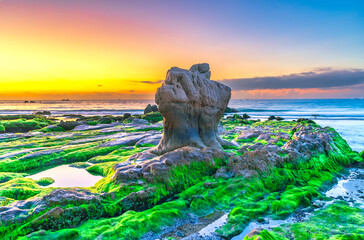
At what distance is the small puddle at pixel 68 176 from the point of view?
29.2ft

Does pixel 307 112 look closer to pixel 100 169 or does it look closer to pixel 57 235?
pixel 100 169

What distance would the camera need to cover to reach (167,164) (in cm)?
785

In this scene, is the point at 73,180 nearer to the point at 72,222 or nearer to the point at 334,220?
the point at 72,222

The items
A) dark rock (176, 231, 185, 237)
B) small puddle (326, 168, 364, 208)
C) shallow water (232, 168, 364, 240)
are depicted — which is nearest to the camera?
dark rock (176, 231, 185, 237)

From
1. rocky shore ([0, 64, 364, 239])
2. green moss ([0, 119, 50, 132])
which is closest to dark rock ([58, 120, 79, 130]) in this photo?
green moss ([0, 119, 50, 132])

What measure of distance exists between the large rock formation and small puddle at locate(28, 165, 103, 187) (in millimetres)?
3611

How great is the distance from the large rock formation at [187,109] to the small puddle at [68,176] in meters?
3.61

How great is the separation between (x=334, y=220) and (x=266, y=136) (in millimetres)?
11047

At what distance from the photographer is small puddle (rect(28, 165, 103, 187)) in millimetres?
8890

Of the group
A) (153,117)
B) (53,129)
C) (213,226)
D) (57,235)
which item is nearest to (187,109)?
(213,226)

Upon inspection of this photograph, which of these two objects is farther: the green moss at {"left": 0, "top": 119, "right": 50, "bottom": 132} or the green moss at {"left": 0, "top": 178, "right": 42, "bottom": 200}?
the green moss at {"left": 0, "top": 119, "right": 50, "bottom": 132}

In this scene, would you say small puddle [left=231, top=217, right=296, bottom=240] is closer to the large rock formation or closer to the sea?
the large rock formation

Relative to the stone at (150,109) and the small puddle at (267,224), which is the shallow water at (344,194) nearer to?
the small puddle at (267,224)

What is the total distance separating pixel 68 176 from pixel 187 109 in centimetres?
658
